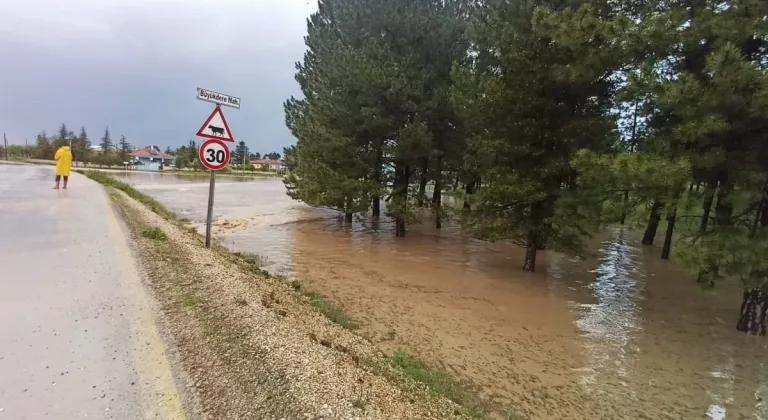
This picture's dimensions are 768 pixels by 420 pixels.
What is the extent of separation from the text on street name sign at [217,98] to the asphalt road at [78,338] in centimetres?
328

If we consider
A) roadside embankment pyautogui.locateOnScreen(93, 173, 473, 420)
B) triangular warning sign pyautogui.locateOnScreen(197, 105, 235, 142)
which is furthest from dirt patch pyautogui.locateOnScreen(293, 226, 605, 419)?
triangular warning sign pyautogui.locateOnScreen(197, 105, 235, 142)

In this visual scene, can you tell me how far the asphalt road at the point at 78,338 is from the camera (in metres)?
3.13

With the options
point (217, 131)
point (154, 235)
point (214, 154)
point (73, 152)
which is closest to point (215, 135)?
point (217, 131)

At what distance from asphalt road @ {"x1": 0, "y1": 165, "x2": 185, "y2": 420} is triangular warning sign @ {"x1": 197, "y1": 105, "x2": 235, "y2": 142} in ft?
8.71

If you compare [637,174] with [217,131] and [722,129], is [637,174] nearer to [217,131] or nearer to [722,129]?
[722,129]

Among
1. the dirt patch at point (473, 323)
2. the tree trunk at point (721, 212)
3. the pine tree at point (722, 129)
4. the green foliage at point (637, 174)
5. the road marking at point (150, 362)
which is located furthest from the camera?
the tree trunk at point (721, 212)

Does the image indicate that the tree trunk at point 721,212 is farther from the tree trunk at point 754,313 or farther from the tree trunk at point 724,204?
the tree trunk at point 754,313

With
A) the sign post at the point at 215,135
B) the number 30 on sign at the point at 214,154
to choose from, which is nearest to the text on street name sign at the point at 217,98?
the sign post at the point at 215,135

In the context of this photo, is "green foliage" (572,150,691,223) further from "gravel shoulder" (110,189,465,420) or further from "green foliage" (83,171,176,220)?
"green foliage" (83,171,176,220)

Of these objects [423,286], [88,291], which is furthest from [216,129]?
[423,286]

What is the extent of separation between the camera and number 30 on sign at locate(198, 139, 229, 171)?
8648mm

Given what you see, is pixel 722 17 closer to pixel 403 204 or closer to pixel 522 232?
pixel 522 232

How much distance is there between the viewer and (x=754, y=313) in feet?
23.2

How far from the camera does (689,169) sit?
5.63 meters
